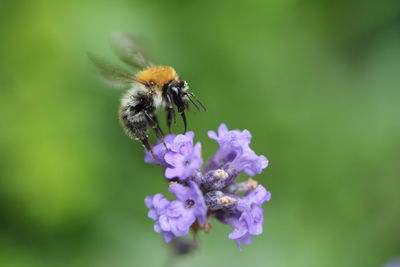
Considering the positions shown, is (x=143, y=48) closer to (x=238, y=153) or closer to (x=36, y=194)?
(x=238, y=153)

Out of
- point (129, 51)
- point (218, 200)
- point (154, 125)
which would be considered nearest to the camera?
point (218, 200)

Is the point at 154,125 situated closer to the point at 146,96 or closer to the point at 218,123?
the point at 146,96

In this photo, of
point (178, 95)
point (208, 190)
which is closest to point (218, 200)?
point (208, 190)

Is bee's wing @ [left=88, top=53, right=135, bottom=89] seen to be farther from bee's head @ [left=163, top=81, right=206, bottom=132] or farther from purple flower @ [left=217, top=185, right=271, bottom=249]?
purple flower @ [left=217, top=185, right=271, bottom=249]

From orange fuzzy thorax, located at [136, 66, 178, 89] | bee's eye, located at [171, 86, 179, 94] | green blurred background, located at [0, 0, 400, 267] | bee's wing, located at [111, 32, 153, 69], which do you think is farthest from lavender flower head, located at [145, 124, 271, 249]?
green blurred background, located at [0, 0, 400, 267]

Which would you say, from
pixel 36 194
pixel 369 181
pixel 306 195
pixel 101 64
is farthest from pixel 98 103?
pixel 369 181

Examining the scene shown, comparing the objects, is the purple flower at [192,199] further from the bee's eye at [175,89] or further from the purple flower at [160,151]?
the bee's eye at [175,89]
